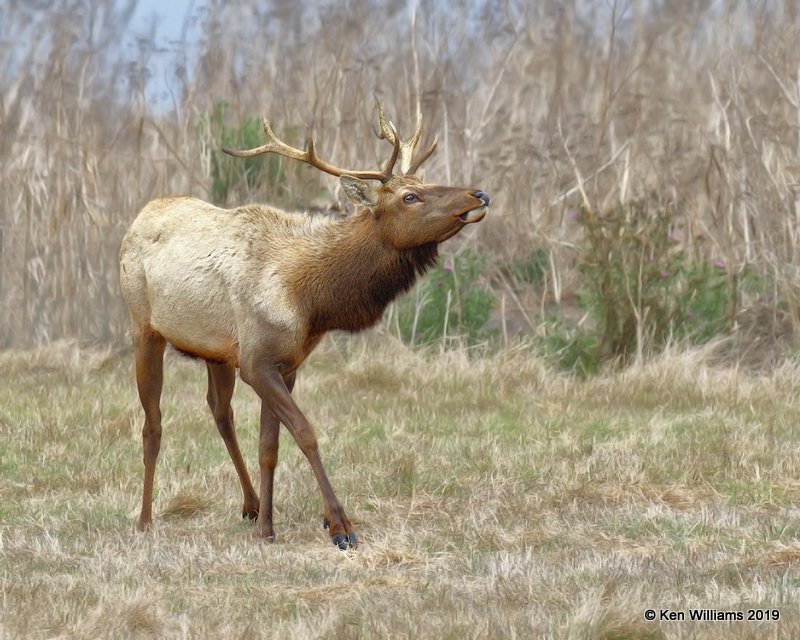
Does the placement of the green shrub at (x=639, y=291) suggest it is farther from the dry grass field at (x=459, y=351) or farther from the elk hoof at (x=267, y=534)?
the elk hoof at (x=267, y=534)

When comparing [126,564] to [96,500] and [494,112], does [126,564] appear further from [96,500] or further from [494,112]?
[494,112]

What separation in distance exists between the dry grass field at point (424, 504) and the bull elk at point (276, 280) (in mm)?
491

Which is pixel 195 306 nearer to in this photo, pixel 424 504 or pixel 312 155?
pixel 312 155

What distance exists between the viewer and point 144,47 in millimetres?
13328

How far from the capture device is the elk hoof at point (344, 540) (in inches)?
254

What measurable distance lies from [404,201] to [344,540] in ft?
5.09

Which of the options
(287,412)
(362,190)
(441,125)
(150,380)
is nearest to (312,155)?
(362,190)

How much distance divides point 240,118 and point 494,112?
2.31m

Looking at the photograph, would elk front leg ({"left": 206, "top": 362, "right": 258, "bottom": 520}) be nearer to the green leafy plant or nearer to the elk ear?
the elk ear

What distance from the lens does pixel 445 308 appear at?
39.7ft

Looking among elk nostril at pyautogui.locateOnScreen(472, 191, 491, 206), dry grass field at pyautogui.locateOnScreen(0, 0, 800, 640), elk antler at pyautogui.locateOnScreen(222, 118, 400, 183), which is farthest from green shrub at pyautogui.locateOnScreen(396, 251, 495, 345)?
elk nostril at pyautogui.locateOnScreen(472, 191, 491, 206)

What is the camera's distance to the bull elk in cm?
668

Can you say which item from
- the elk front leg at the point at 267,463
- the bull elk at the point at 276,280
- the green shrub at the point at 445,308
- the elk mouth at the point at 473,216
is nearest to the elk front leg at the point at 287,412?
the bull elk at the point at 276,280

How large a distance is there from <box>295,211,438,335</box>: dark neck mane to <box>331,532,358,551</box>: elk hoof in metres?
0.99
